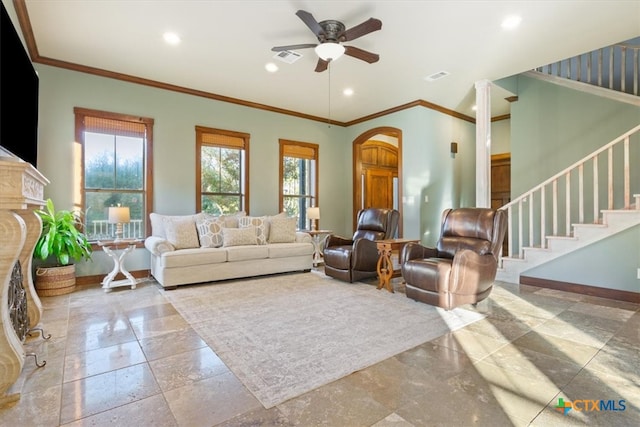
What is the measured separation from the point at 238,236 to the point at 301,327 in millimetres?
2373

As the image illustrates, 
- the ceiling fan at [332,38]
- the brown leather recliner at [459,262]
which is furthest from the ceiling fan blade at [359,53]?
the brown leather recliner at [459,262]

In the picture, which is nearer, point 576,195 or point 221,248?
point 221,248

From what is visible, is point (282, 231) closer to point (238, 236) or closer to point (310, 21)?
point (238, 236)

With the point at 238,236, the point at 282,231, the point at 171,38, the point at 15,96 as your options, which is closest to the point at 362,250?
the point at 282,231

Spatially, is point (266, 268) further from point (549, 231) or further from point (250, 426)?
point (549, 231)

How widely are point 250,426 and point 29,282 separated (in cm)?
241

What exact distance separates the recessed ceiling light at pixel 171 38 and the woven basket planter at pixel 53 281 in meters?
3.02

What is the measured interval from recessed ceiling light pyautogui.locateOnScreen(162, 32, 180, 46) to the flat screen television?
1.34m

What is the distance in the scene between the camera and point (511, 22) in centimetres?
337

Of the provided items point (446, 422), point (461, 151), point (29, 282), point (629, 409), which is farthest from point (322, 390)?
point (461, 151)

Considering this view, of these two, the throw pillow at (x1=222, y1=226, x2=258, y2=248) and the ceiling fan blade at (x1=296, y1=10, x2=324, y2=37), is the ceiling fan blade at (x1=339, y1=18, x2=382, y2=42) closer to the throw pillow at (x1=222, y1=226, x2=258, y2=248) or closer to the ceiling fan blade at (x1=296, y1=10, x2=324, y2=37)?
the ceiling fan blade at (x1=296, y1=10, x2=324, y2=37)

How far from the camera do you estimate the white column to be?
5000mm

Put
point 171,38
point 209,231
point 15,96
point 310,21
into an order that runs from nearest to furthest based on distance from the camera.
Answer: point 15,96 < point 310,21 < point 171,38 < point 209,231

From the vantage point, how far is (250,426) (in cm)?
151
